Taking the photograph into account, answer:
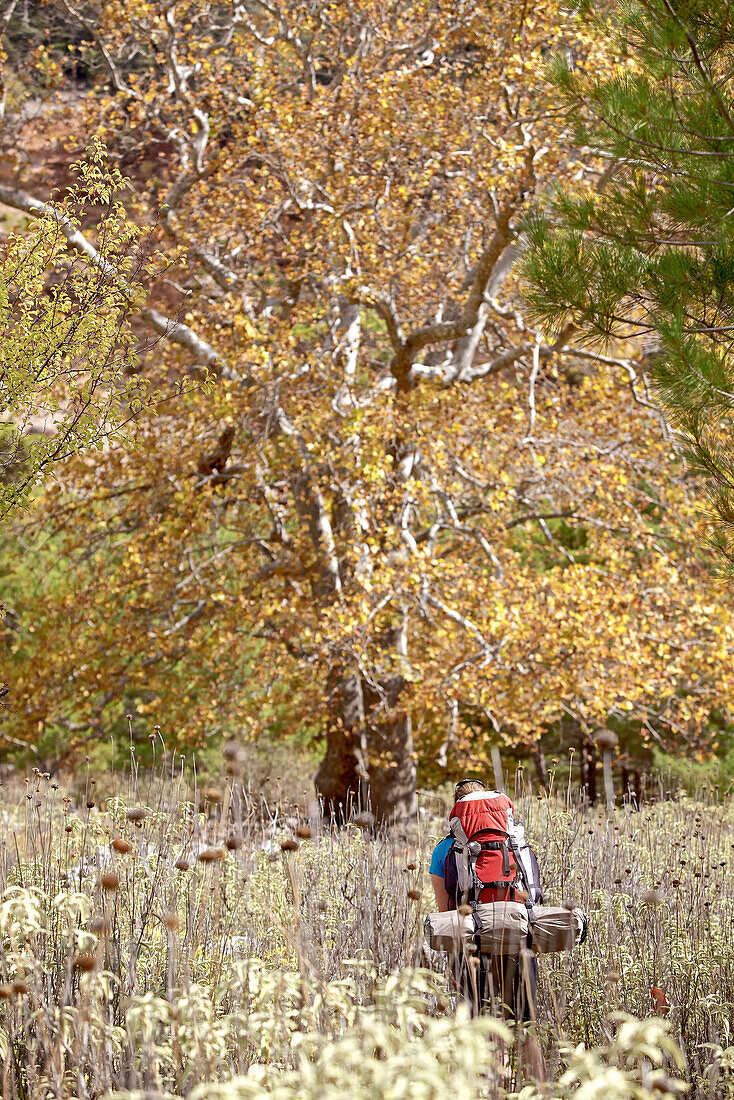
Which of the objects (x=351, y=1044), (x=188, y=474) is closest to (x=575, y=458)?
(x=188, y=474)

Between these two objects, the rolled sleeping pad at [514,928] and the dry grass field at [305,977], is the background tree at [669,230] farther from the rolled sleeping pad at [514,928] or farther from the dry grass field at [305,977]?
the rolled sleeping pad at [514,928]

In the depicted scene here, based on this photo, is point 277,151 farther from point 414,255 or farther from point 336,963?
point 336,963

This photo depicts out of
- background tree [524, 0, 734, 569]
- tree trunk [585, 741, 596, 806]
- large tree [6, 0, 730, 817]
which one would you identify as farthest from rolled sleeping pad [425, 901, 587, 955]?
tree trunk [585, 741, 596, 806]

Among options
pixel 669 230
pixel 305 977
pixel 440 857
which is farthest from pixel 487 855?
pixel 669 230

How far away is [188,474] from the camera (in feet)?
31.5

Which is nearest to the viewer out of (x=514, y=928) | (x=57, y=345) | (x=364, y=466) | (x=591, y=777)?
(x=514, y=928)

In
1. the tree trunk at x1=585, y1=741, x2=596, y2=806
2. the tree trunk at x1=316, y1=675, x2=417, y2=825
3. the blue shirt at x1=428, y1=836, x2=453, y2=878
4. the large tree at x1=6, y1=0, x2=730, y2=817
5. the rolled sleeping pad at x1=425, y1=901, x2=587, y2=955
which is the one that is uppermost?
the large tree at x1=6, y1=0, x2=730, y2=817

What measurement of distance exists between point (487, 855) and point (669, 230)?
2964mm

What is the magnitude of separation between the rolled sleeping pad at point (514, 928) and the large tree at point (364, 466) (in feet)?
15.2

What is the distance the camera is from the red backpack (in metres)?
3.20

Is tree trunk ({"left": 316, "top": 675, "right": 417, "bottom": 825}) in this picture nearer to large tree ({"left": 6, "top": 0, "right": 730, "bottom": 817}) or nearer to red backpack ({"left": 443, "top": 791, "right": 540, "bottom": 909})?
large tree ({"left": 6, "top": 0, "right": 730, "bottom": 817})

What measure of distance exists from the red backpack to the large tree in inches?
173

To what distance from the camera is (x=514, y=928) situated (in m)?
3.03

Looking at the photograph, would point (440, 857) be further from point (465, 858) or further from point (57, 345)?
point (57, 345)
